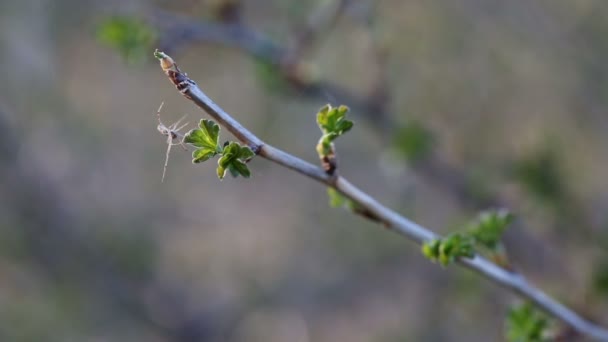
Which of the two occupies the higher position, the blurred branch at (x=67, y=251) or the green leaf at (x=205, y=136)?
the blurred branch at (x=67, y=251)

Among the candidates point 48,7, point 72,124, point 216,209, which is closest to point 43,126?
point 72,124

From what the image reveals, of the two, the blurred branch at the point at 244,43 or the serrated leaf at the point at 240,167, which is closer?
the serrated leaf at the point at 240,167

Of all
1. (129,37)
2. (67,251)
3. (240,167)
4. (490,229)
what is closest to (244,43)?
(129,37)

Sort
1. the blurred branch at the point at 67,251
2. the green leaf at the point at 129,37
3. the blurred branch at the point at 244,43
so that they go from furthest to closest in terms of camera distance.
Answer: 1. the blurred branch at the point at 67,251
2. the blurred branch at the point at 244,43
3. the green leaf at the point at 129,37

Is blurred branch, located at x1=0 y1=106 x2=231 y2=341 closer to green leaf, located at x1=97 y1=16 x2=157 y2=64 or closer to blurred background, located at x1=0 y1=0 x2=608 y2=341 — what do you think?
blurred background, located at x1=0 y1=0 x2=608 y2=341

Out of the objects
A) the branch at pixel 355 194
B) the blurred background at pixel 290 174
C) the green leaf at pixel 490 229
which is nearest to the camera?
the branch at pixel 355 194

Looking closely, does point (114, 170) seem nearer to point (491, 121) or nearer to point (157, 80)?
A: point (157, 80)

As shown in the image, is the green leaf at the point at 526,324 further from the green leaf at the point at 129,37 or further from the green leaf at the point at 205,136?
the green leaf at the point at 129,37

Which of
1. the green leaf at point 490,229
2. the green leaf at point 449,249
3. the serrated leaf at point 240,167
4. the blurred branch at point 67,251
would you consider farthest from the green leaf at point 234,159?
the blurred branch at point 67,251
